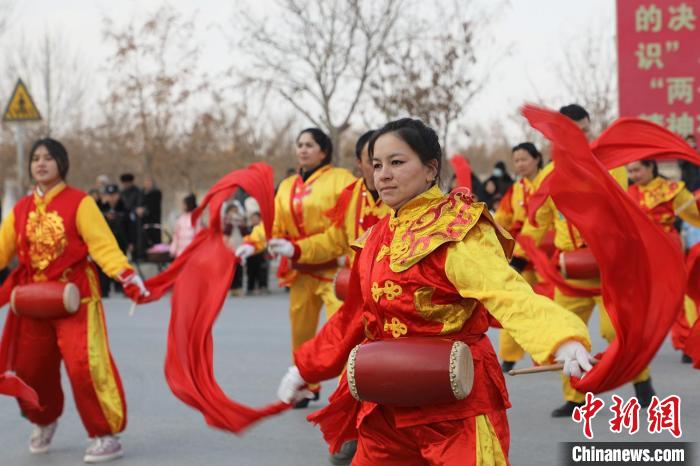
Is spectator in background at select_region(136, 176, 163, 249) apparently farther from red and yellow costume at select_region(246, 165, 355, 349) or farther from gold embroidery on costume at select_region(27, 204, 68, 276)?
gold embroidery on costume at select_region(27, 204, 68, 276)

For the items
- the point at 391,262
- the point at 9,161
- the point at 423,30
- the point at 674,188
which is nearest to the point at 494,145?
the point at 9,161

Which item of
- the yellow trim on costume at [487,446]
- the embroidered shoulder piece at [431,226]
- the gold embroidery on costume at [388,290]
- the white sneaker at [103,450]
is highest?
the embroidered shoulder piece at [431,226]

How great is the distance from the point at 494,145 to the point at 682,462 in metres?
56.7

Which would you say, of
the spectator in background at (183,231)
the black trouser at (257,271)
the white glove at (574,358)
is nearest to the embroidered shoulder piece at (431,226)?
the white glove at (574,358)

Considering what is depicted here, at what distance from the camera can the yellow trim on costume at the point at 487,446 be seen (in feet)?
11.1

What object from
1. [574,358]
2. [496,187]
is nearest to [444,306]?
[574,358]

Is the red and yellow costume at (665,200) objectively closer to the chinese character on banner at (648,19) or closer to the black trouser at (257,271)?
the black trouser at (257,271)

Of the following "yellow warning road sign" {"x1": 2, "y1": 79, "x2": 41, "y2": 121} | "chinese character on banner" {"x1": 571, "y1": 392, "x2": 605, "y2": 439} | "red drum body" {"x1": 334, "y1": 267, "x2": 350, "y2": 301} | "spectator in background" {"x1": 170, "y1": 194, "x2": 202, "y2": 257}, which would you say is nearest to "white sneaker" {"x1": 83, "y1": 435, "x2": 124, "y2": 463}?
"red drum body" {"x1": 334, "y1": 267, "x2": 350, "y2": 301}

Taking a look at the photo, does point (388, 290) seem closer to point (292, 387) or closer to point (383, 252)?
point (383, 252)

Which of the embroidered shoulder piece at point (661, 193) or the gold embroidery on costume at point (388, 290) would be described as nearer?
the gold embroidery on costume at point (388, 290)

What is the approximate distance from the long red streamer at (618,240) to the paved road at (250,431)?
2653 mm

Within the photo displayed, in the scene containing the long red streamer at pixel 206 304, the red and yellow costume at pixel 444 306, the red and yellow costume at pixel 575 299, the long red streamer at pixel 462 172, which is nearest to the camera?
the red and yellow costume at pixel 444 306

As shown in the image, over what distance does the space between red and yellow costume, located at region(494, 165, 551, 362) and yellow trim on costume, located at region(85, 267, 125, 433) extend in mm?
3302

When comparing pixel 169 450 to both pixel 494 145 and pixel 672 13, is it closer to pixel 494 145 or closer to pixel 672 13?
pixel 672 13
